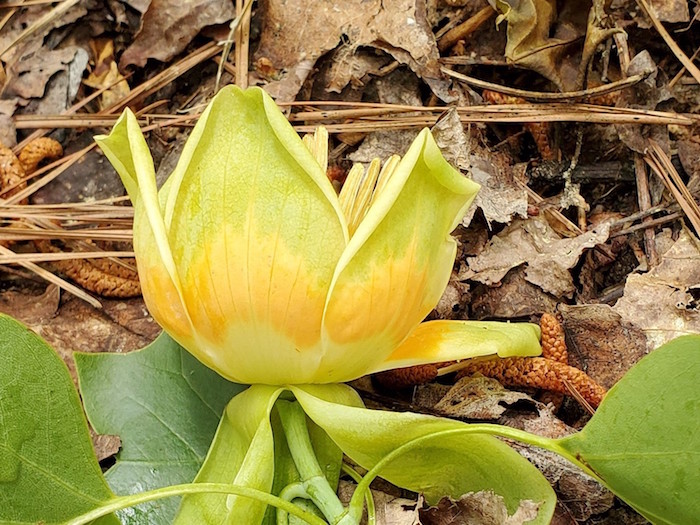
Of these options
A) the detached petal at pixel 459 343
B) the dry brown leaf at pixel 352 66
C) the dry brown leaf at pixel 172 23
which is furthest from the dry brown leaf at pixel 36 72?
the detached petal at pixel 459 343

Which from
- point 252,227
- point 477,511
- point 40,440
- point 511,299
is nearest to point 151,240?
point 252,227

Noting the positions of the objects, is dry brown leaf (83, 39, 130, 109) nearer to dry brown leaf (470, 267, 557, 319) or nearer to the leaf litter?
the leaf litter

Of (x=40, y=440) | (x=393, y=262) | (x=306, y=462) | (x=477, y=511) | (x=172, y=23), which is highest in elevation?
(x=172, y=23)

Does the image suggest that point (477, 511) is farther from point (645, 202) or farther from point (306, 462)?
point (645, 202)

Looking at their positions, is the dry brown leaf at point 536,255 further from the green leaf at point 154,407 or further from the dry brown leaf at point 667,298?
the green leaf at point 154,407

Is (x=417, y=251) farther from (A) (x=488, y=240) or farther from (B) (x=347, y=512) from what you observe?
(A) (x=488, y=240)

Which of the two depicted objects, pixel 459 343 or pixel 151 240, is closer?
pixel 151 240

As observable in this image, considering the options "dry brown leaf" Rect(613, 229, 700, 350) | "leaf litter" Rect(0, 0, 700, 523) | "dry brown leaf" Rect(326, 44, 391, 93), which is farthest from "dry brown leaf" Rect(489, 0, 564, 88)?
"dry brown leaf" Rect(613, 229, 700, 350)

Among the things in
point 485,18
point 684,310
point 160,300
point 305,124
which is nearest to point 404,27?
point 485,18
